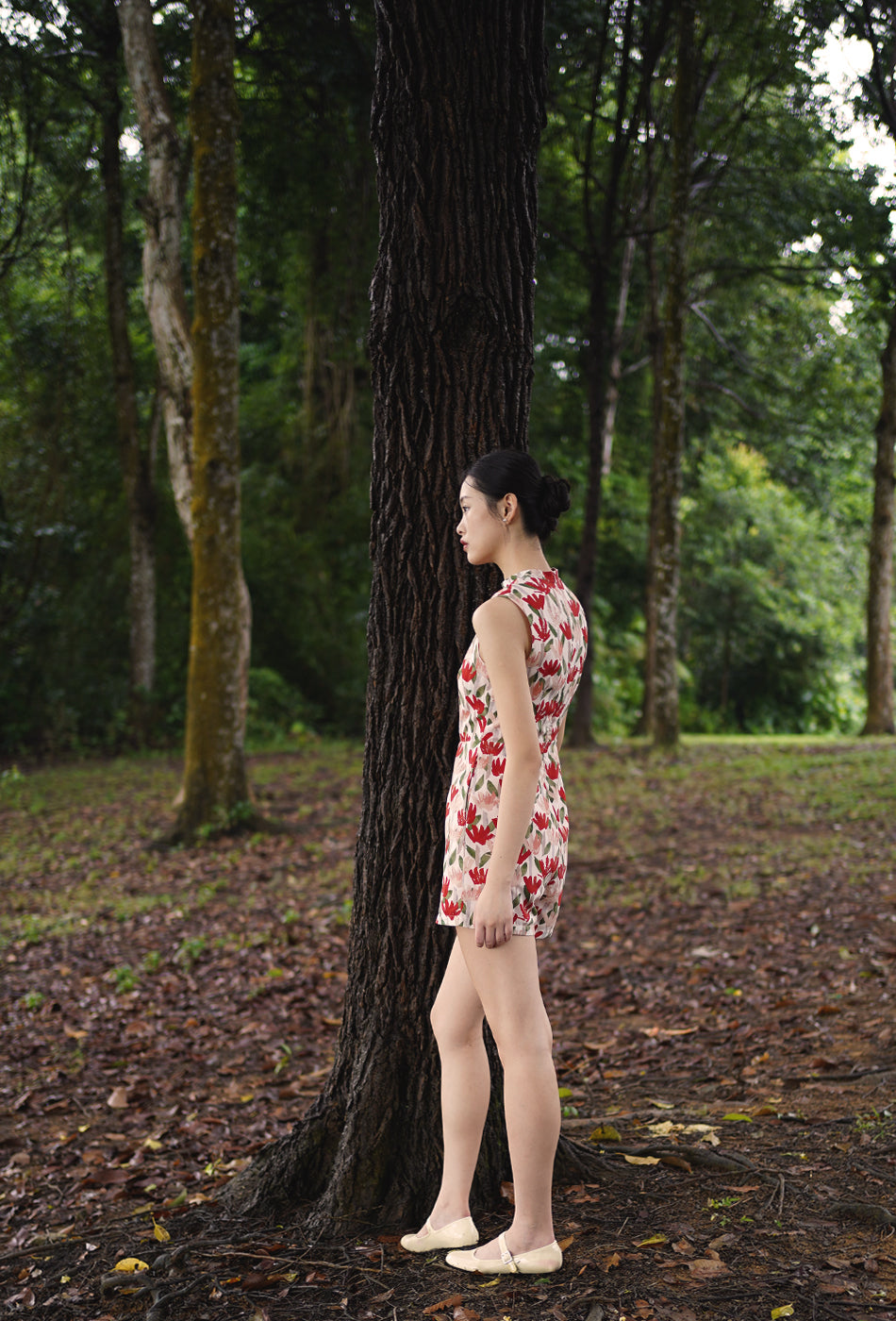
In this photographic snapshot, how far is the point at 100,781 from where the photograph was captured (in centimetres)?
1410

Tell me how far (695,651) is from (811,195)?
14291 mm

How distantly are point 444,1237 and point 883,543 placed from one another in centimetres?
1601

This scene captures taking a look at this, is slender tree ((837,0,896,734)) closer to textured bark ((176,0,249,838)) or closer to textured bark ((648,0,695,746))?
textured bark ((648,0,695,746))

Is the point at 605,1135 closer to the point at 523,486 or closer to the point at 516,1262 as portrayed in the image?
the point at 516,1262

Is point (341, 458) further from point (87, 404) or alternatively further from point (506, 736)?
point (506, 736)

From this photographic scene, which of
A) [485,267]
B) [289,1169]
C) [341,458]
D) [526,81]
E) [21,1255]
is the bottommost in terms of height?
[21,1255]

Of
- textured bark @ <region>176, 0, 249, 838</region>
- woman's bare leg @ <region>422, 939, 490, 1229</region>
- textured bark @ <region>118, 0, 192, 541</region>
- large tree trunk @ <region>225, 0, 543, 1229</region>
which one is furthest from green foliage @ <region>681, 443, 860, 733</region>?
woman's bare leg @ <region>422, 939, 490, 1229</region>

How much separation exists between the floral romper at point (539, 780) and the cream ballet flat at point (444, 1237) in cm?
88

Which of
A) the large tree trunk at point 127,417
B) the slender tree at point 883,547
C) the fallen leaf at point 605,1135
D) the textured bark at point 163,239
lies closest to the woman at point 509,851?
the fallen leaf at point 605,1135

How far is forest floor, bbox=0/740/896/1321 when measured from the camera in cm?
276

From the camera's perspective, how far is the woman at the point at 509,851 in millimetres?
2656

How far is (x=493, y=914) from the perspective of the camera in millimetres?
2643

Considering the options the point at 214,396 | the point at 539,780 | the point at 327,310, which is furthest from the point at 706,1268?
the point at 327,310

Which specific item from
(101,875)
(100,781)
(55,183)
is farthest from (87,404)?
(101,875)
